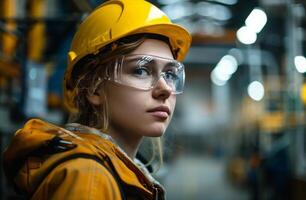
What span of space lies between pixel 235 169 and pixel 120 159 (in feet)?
31.8

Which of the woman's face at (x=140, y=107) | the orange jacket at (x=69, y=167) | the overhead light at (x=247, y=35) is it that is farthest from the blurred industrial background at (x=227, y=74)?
the orange jacket at (x=69, y=167)

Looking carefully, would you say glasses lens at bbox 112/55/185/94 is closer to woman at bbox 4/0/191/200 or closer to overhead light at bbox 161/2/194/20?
woman at bbox 4/0/191/200

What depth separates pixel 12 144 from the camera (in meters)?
1.25

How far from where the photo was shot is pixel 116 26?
4.75 feet

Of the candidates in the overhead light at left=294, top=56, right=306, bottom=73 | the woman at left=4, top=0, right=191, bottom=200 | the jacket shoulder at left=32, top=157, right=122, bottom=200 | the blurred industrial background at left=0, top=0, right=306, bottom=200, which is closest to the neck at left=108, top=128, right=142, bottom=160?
the woman at left=4, top=0, right=191, bottom=200

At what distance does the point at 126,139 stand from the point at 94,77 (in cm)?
27

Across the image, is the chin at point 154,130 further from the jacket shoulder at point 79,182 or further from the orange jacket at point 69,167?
the jacket shoulder at point 79,182

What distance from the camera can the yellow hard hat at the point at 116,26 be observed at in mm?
1435

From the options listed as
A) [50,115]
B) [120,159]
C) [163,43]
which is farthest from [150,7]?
[50,115]

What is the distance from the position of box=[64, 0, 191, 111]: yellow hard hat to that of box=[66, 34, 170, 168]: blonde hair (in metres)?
0.03

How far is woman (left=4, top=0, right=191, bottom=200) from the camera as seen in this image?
114 cm

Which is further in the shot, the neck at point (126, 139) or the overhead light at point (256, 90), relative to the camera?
the overhead light at point (256, 90)

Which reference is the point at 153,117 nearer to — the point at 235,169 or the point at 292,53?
the point at 292,53

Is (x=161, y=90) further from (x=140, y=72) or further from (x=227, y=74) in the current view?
(x=227, y=74)
